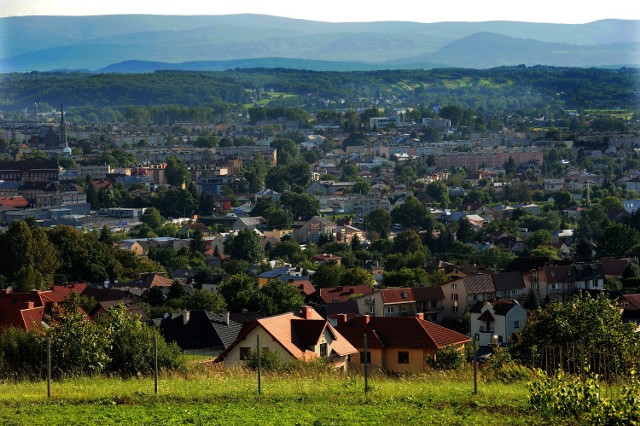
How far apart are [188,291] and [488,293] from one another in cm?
464

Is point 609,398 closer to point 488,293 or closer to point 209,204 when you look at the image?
point 488,293

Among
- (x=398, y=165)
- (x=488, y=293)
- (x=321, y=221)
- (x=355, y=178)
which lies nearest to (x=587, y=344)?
(x=488, y=293)

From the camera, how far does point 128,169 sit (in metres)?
60.0

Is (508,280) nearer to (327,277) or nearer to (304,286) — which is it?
(304,286)

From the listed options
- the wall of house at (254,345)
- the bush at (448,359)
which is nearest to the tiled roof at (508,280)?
the bush at (448,359)

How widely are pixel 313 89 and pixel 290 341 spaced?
110916 millimetres

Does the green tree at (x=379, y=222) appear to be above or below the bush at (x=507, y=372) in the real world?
below

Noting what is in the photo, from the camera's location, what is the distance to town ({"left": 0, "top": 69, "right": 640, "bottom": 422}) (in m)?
12.5

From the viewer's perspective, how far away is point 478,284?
2175cm

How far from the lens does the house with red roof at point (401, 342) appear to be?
12.5 meters

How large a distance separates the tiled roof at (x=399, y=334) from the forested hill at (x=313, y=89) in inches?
3765

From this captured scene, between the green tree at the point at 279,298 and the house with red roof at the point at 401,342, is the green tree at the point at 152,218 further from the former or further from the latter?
the house with red roof at the point at 401,342

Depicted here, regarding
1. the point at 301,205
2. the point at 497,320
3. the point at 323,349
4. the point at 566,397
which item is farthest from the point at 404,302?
the point at 301,205

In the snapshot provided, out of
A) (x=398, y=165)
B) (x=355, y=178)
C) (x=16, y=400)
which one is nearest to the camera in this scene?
(x=16, y=400)
